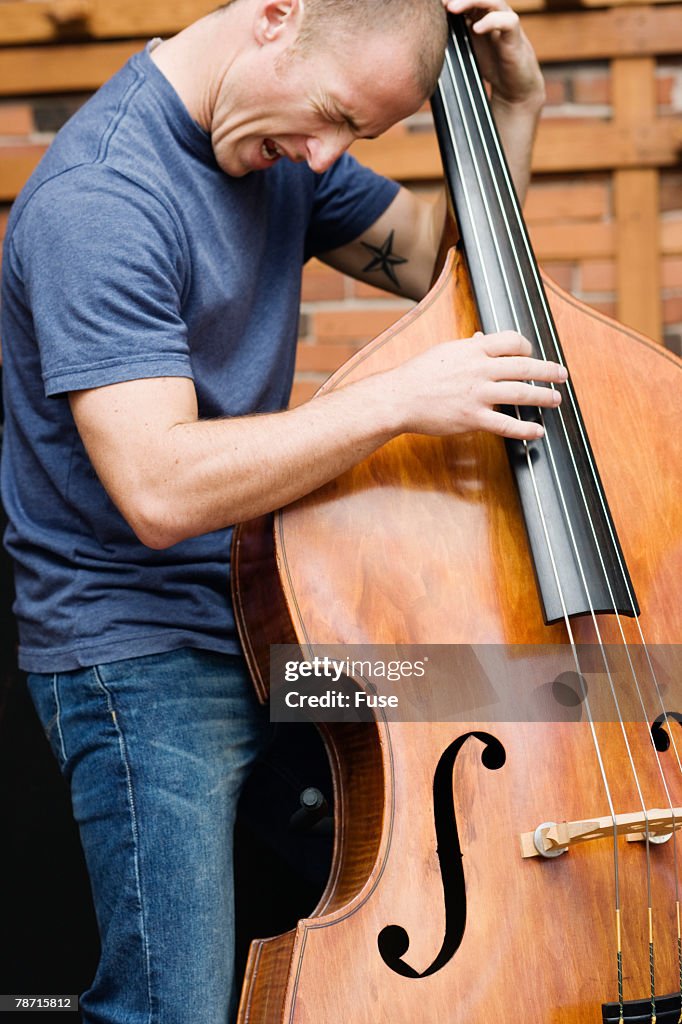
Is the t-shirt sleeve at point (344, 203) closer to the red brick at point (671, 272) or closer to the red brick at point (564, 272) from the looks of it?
the red brick at point (564, 272)

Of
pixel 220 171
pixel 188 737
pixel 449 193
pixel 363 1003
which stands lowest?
pixel 363 1003

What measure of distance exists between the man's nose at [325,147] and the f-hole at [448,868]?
0.68m

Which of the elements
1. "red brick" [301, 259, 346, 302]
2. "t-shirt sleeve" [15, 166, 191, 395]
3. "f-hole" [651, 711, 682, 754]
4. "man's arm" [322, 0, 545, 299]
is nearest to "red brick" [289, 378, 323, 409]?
"red brick" [301, 259, 346, 302]

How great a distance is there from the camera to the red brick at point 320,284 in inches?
84.6

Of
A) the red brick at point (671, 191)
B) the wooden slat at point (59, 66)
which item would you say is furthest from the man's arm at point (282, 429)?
the wooden slat at point (59, 66)

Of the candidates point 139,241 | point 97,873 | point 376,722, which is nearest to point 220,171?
point 139,241

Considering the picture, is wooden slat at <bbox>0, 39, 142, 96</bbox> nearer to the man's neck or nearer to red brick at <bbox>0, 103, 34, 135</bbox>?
red brick at <bbox>0, 103, 34, 135</bbox>

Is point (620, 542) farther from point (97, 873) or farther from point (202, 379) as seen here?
point (97, 873)

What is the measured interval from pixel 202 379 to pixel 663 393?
0.54 metres

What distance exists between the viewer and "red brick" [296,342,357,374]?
217 centimetres

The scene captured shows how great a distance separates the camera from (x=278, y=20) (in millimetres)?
1145

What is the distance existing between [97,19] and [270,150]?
45.0 inches

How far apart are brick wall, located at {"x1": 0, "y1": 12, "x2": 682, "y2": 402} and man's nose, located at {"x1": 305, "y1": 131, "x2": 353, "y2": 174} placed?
3.14 ft

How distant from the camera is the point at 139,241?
105 centimetres
